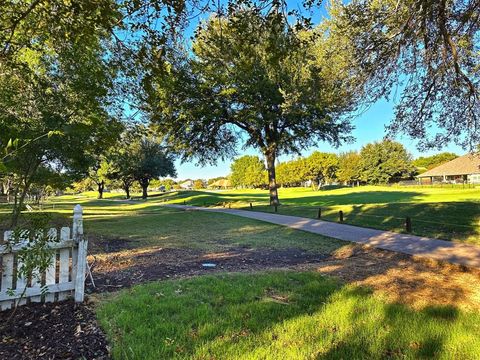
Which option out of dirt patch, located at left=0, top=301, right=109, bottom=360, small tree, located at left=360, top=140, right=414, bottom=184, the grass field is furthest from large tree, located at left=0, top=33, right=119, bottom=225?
small tree, located at left=360, top=140, right=414, bottom=184

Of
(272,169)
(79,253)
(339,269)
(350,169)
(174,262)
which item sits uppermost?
(350,169)

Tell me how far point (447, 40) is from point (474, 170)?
201 ft

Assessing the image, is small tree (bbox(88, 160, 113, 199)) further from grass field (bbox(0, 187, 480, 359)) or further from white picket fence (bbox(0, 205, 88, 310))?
grass field (bbox(0, 187, 480, 359))

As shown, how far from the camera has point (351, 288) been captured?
4543mm

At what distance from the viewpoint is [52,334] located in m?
3.25

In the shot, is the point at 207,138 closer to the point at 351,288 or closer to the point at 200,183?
the point at 351,288

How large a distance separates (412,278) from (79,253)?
529 cm

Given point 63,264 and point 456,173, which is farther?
point 456,173

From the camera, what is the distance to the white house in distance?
2299 inches

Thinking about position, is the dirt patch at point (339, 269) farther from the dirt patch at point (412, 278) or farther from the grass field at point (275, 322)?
the grass field at point (275, 322)

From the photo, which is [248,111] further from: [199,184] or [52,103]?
[199,184]

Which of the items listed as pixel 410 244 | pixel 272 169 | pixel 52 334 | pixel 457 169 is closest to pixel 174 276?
pixel 52 334

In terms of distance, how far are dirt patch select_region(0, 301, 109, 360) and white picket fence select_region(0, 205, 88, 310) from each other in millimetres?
137

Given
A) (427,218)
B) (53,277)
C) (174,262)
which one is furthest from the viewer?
(427,218)
